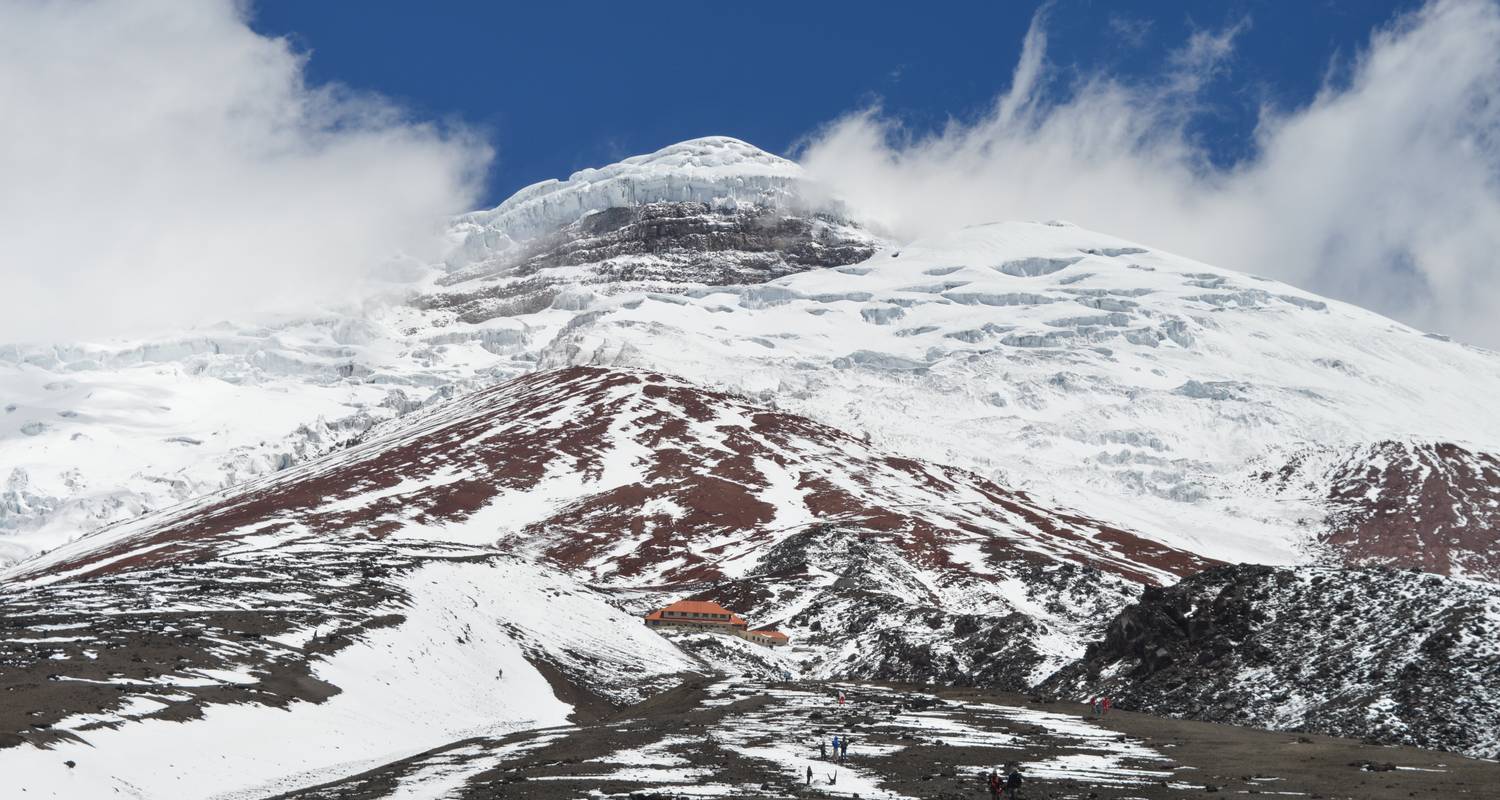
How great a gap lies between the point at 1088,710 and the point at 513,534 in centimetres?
12994

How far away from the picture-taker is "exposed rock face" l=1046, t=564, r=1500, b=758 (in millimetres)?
54344

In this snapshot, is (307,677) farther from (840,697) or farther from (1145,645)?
(1145,645)

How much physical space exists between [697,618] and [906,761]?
75406 millimetres

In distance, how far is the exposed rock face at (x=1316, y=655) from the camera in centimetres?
5434

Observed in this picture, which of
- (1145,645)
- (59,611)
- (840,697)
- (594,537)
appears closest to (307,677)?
(59,611)

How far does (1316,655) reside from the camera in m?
64.5

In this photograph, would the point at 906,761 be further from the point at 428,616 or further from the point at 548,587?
the point at 548,587

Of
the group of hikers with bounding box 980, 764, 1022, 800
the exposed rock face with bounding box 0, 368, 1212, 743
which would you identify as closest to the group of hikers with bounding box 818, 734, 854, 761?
the group of hikers with bounding box 980, 764, 1022, 800

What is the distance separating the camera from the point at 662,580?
164125mm

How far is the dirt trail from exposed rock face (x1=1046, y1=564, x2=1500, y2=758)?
3.03 meters

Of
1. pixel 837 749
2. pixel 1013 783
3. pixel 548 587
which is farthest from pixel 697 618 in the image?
pixel 1013 783

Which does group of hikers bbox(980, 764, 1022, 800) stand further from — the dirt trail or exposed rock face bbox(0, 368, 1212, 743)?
exposed rock face bbox(0, 368, 1212, 743)

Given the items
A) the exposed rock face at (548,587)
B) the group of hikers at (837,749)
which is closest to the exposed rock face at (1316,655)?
the exposed rock face at (548,587)

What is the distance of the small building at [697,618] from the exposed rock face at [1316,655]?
4514 cm
